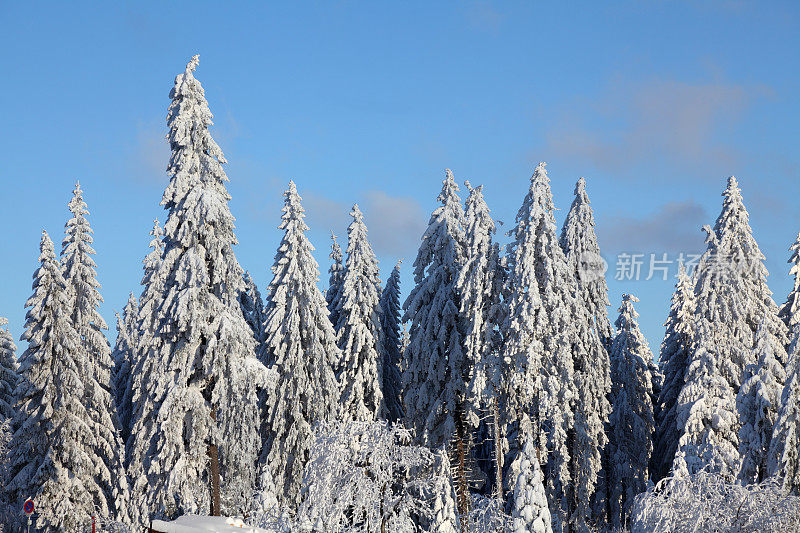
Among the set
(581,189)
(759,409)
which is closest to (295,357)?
(581,189)

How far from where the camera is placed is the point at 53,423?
34500 mm

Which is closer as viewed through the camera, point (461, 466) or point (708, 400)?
point (461, 466)

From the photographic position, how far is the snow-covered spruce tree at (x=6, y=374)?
1690 inches

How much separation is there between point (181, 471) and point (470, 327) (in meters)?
14.1

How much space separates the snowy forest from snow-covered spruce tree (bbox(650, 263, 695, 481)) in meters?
0.28

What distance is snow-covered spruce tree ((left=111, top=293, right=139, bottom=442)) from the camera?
143 feet

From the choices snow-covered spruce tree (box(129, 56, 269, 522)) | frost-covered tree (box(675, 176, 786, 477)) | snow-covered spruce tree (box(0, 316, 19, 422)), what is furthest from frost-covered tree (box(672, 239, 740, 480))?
snow-covered spruce tree (box(0, 316, 19, 422))

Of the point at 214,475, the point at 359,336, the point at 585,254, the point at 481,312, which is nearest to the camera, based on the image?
the point at 214,475

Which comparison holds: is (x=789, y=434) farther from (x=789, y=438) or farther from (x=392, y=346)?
(x=392, y=346)

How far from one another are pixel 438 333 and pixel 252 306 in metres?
14.6

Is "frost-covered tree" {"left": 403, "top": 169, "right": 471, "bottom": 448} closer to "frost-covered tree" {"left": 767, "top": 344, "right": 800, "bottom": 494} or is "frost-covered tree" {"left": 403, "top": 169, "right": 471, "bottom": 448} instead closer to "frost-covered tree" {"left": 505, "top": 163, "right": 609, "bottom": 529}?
"frost-covered tree" {"left": 505, "top": 163, "right": 609, "bottom": 529}

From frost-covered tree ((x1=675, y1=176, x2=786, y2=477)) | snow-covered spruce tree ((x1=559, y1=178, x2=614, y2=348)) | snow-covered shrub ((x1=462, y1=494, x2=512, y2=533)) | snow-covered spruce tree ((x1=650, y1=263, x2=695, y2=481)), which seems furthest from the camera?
snow-covered spruce tree ((x1=650, y1=263, x2=695, y2=481))

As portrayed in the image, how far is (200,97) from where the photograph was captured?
28.7 meters

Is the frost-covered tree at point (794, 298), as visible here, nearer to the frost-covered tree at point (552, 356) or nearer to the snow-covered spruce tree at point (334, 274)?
the frost-covered tree at point (552, 356)
